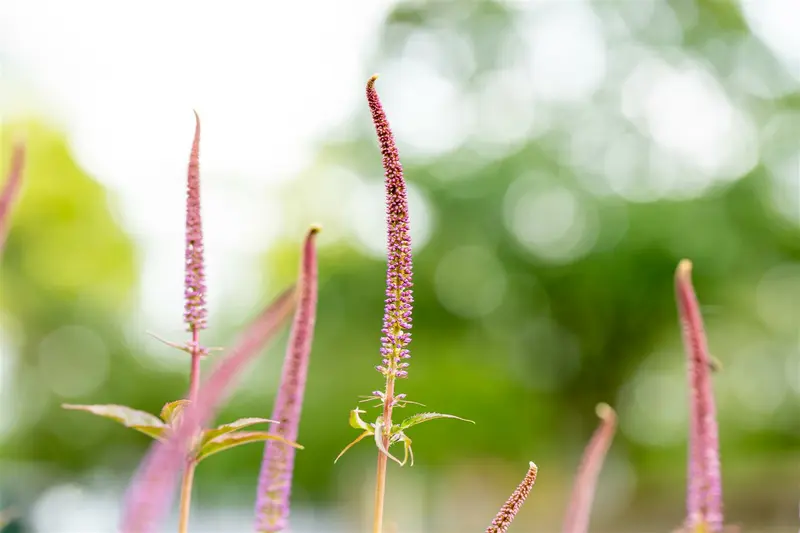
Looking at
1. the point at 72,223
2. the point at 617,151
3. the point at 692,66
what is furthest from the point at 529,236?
the point at 72,223

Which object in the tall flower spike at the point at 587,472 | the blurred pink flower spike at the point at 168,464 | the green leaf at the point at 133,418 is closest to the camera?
the blurred pink flower spike at the point at 168,464

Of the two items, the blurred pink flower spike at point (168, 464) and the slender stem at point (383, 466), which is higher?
the slender stem at point (383, 466)

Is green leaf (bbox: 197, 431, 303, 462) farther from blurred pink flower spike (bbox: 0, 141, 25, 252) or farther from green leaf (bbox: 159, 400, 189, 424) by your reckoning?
blurred pink flower spike (bbox: 0, 141, 25, 252)

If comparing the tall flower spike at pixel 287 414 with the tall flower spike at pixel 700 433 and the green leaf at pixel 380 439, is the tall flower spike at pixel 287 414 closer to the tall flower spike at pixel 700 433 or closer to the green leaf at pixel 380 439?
the green leaf at pixel 380 439

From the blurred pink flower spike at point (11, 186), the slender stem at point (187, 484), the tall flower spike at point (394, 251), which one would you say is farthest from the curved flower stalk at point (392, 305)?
the blurred pink flower spike at point (11, 186)

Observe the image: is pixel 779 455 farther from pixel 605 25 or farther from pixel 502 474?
pixel 605 25

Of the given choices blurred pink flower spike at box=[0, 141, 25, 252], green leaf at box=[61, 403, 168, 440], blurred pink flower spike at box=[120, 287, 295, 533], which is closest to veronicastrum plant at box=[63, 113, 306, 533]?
green leaf at box=[61, 403, 168, 440]

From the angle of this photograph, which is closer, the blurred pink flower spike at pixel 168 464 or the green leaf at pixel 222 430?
the blurred pink flower spike at pixel 168 464

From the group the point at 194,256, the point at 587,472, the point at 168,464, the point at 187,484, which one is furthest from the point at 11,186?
the point at 587,472

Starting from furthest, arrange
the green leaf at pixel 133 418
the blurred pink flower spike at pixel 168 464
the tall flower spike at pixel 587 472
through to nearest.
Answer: the tall flower spike at pixel 587 472, the green leaf at pixel 133 418, the blurred pink flower spike at pixel 168 464
